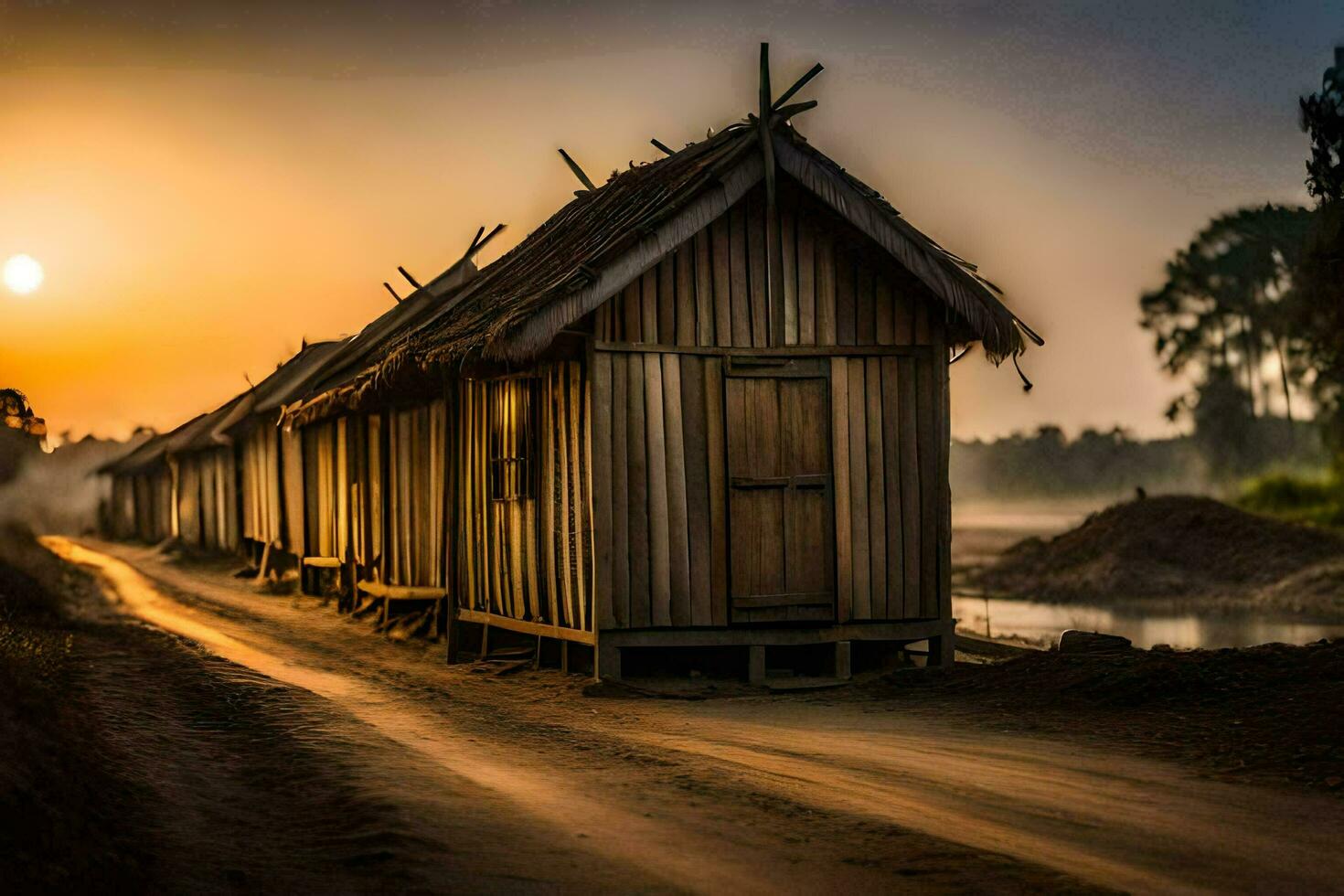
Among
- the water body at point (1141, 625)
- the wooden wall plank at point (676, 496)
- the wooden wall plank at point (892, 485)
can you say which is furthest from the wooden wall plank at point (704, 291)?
the water body at point (1141, 625)

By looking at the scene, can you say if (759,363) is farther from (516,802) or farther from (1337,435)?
(1337,435)

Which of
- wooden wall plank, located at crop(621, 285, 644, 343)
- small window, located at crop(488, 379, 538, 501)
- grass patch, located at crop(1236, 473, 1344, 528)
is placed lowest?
grass patch, located at crop(1236, 473, 1344, 528)

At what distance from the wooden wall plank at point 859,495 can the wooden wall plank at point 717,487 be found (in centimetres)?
127

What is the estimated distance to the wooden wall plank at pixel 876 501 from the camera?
13359 mm

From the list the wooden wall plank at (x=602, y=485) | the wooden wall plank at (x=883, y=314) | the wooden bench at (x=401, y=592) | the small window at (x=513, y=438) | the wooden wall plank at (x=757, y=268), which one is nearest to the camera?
the wooden wall plank at (x=602, y=485)

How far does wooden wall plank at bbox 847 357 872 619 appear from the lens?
13281 millimetres

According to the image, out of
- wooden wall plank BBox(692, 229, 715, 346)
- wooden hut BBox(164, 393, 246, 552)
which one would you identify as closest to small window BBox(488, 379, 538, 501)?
wooden wall plank BBox(692, 229, 715, 346)

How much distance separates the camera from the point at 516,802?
23.9 ft

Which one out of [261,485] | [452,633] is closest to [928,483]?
[452,633]

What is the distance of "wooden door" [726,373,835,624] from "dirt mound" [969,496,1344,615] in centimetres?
1583

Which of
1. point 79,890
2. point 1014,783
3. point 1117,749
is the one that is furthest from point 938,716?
point 79,890

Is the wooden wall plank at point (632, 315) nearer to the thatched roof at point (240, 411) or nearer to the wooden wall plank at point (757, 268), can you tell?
the wooden wall plank at point (757, 268)

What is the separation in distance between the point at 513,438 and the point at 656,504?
2.20m

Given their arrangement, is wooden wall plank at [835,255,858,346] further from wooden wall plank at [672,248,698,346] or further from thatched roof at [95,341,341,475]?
thatched roof at [95,341,341,475]
